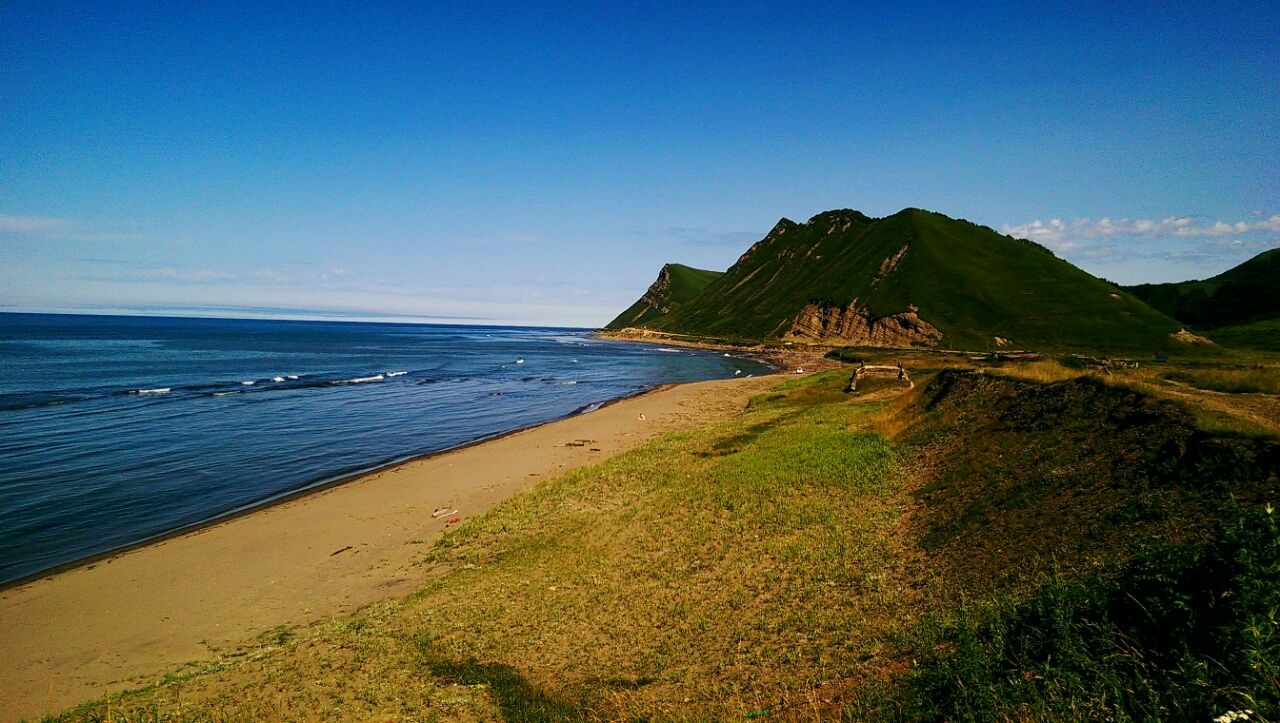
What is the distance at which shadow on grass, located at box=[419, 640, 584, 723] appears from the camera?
9.74 metres

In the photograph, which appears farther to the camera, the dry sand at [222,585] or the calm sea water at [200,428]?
the calm sea water at [200,428]

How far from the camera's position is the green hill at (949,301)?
115 m

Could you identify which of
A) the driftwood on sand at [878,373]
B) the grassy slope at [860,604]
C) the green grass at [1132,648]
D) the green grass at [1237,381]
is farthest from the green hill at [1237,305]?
the green grass at [1132,648]

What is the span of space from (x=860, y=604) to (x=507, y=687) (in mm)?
7640

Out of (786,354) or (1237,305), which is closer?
(1237,305)

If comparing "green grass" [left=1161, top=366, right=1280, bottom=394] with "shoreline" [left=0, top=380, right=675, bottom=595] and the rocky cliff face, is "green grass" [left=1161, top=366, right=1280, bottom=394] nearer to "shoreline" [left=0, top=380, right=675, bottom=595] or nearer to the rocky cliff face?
"shoreline" [left=0, top=380, right=675, bottom=595]

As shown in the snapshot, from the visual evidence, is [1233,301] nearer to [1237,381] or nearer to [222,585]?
[1237,381]

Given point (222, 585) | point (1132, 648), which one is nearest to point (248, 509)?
point (222, 585)

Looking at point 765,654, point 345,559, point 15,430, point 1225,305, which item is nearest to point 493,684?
point 765,654

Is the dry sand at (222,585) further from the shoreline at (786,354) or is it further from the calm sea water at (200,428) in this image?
the shoreline at (786,354)

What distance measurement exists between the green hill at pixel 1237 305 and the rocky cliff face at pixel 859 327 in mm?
50867

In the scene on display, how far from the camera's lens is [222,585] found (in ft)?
60.3

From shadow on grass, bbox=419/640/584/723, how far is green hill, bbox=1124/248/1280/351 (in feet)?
455

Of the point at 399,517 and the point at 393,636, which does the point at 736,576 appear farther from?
the point at 399,517
